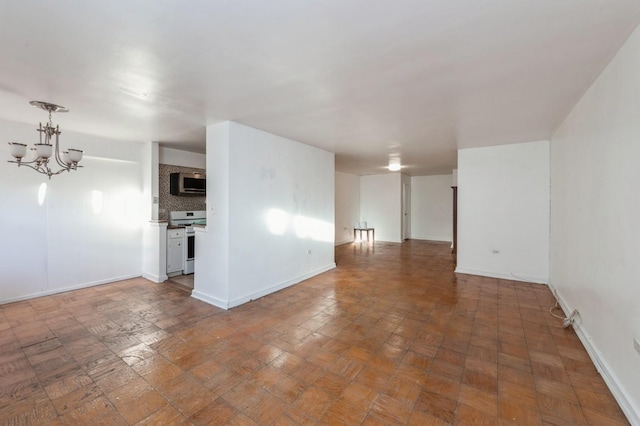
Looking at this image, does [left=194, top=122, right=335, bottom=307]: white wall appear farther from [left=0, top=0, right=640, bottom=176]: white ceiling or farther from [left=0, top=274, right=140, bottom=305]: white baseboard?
[left=0, top=274, right=140, bottom=305]: white baseboard

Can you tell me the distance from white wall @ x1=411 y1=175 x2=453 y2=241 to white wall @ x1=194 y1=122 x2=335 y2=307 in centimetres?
595

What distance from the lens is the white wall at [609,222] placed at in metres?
1.72

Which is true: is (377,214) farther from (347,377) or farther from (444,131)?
(347,377)

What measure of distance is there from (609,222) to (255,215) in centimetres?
359

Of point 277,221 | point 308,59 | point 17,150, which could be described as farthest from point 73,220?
point 308,59

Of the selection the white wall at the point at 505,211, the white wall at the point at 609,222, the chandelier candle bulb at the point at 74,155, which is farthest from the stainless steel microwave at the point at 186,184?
the white wall at the point at 609,222

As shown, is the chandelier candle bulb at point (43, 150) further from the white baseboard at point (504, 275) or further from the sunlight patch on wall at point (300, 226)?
the white baseboard at point (504, 275)

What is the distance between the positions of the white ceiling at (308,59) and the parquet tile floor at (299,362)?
2.35m

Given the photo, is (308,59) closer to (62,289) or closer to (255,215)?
(255,215)

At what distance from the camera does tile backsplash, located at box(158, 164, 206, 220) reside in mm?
5030

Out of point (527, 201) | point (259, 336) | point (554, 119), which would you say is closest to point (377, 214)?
point (527, 201)

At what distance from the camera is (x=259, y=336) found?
277cm

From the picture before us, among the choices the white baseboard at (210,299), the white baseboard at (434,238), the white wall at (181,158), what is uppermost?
the white wall at (181,158)

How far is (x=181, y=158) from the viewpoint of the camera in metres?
5.36
